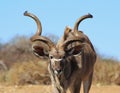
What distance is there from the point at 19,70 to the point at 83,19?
44.2 ft

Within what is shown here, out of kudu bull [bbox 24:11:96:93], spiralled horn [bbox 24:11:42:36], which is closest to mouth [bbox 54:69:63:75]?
kudu bull [bbox 24:11:96:93]

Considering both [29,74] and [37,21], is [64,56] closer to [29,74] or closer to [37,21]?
[37,21]

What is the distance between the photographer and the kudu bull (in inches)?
506

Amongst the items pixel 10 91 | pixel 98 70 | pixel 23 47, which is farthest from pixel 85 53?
pixel 23 47

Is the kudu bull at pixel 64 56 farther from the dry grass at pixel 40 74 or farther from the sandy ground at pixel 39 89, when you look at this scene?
the dry grass at pixel 40 74

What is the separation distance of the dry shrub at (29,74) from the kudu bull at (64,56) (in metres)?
11.5

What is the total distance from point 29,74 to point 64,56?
13938 millimetres

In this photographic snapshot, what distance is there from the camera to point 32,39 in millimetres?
13656

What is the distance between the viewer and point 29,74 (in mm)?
26750

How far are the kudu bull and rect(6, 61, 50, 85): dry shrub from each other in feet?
37.9

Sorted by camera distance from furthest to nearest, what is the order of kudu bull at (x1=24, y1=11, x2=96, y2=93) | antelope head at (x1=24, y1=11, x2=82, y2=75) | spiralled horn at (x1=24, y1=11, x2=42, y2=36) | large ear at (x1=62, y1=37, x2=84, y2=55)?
1. spiralled horn at (x1=24, y1=11, x2=42, y2=36)
2. large ear at (x1=62, y1=37, x2=84, y2=55)
3. kudu bull at (x1=24, y1=11, x2=96, y2=93)
4. antelope head at (x1=24, y1=11, x2=82, y2=75)

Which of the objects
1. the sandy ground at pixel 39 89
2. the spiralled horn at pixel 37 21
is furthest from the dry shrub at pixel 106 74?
the spiralled horn at pixel 37 21

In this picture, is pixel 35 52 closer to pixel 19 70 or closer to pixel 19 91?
pixel 19 91

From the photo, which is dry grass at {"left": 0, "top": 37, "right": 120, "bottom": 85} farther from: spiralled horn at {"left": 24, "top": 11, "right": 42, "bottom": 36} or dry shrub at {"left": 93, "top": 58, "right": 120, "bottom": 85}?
spiralled horn at {"left": 24, "top": 11, "right": 42, "bottom": 36}
